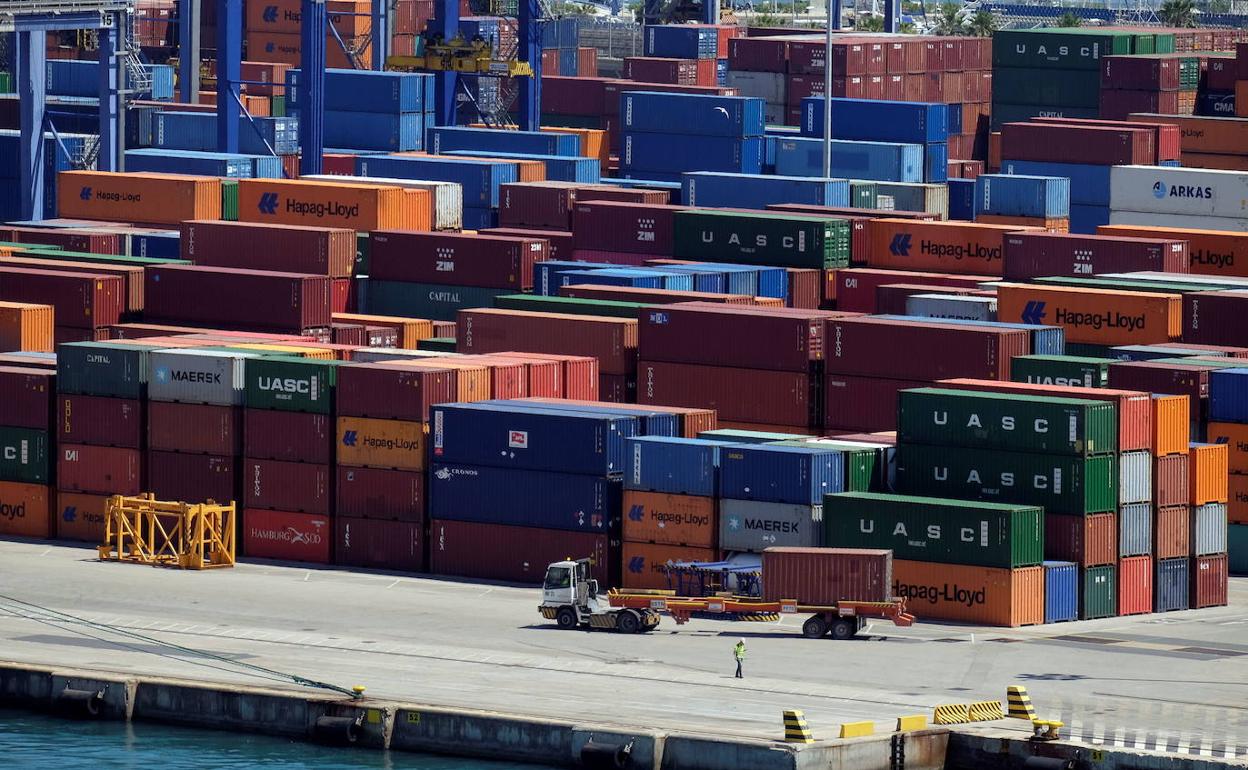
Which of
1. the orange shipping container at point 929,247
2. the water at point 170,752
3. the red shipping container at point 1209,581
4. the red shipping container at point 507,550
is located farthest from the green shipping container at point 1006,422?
the orange shipping container at point 929,247

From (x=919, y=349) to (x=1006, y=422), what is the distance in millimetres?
7862

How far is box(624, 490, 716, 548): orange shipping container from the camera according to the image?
5994 centimetres

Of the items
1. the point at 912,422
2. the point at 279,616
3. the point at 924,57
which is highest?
the point at 924,57

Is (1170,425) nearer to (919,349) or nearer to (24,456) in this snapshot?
(919,349)

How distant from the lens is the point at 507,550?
205 ft

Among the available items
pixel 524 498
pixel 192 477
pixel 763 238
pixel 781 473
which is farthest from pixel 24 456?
pixel 763 238

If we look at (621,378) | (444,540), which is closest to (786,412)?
(621,378)

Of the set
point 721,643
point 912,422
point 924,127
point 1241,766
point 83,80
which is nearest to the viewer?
point 1241,766

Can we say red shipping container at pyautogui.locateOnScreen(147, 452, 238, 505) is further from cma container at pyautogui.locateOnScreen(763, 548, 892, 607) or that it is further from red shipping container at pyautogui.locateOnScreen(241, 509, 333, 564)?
cma container at pyautogui.locateOnScreen(763, 548, 892, 607)

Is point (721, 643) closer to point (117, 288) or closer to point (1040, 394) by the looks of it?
point (1040, 394)

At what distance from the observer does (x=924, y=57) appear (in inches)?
5039

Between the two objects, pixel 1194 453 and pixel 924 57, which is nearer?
pixel 1194 453

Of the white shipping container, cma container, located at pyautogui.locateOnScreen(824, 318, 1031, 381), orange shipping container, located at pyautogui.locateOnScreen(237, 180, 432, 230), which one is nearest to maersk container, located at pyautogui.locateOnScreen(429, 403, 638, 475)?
cma container, located at pyautogui.locateOnScreen(824, 318, 1031, 381)

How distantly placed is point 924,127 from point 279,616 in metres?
50.9
